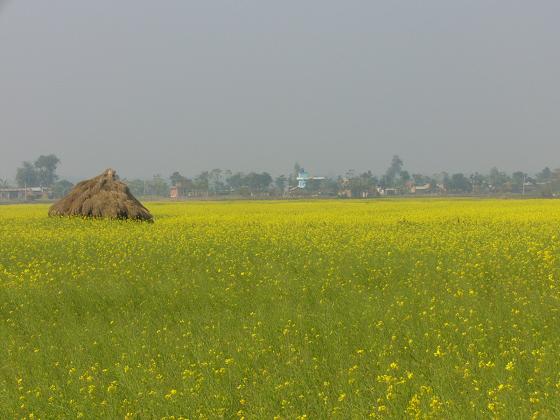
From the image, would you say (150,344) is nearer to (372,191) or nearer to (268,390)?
(268,390)

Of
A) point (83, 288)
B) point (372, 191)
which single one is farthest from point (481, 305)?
point (372, 191)

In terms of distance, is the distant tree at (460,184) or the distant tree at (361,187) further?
the distant tree at (460,184)

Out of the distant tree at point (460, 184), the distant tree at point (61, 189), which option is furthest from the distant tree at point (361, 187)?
the distant tree at point (61, 189)

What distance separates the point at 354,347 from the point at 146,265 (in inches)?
325

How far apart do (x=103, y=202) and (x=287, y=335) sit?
982 inches

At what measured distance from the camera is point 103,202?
102 feet

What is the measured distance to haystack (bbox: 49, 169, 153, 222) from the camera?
A: 99.5ft

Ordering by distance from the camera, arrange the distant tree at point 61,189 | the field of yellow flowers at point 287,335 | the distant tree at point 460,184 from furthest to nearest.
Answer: the distant tree at point 460,184, the distant tree at point 61,189, the field of yellow flowers at point 287,335

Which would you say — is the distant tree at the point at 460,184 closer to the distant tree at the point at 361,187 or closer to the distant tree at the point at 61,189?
the distant tree at the point at 361,187

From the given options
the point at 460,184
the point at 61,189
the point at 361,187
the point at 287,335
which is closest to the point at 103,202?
the point at 287,335

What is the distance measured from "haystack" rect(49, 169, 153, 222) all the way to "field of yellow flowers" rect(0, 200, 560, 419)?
604 inches

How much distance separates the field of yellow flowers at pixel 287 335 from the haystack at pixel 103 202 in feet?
50.4

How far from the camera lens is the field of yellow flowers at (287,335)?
6.12 metres

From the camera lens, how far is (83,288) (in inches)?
462
